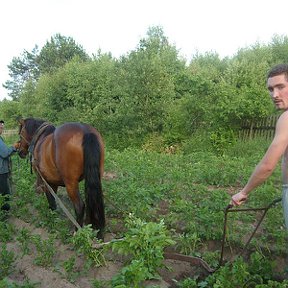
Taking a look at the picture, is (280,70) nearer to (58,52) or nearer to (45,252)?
(45,252)

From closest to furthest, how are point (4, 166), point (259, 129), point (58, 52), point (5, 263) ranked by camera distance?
point (5, 263) < point (4, 166) < point (259, 129) < point (58, 52)

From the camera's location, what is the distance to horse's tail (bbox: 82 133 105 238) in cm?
475

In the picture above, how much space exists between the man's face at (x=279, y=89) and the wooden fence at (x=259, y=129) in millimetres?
12165

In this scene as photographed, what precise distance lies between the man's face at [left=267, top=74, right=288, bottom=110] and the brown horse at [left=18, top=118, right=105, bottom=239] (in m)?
2.77

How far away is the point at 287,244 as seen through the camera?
4203 millimetres

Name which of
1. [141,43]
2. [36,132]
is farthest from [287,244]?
[141,43]

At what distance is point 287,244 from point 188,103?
498 inches

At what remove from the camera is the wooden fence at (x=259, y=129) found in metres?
14.4

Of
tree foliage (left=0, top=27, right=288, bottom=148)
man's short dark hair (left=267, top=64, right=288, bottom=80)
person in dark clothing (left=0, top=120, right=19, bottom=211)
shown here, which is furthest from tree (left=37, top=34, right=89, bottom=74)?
man's short dark hair (left=267, top=64, right=288, bottom=80)

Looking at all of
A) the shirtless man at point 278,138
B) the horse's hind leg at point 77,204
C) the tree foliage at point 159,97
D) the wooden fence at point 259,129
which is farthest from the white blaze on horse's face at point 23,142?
the wooden fence at point 259,129

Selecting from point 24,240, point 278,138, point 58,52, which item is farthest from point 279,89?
point 58,52

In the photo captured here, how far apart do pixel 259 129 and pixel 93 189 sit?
11.6 meters

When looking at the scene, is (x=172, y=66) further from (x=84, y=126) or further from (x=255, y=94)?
(x=84, y=126)

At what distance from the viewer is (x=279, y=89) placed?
8.53 feet
